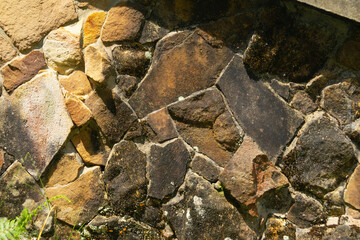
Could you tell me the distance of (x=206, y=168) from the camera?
83.8 inches

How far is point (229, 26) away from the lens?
2.10 m

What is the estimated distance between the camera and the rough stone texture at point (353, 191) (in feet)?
6.39

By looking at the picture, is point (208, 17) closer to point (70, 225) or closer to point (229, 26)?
point (229, 26)

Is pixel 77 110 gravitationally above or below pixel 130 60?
below

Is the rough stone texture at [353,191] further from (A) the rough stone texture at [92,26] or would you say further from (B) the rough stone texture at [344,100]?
(A) the rough stone texture at [92,26]

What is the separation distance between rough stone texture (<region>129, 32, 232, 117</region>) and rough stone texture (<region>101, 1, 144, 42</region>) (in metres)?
0.19

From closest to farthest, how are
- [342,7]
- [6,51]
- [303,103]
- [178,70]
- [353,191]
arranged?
[342,7], [353,191], [303,103], [178,70], [6,51]

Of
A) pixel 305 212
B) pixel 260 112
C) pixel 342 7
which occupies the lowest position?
pixel 305 212

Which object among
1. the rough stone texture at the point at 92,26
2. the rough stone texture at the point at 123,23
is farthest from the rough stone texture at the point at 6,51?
the rough stone texture at the point at 123,23

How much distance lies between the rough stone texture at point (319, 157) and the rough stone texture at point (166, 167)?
2.06ft

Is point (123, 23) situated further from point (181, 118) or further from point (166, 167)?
point (166, 167)

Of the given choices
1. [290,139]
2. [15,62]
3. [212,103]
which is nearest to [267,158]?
[290,139]

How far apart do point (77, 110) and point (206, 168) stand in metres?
0.88

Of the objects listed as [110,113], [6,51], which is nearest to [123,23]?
[110,113]
